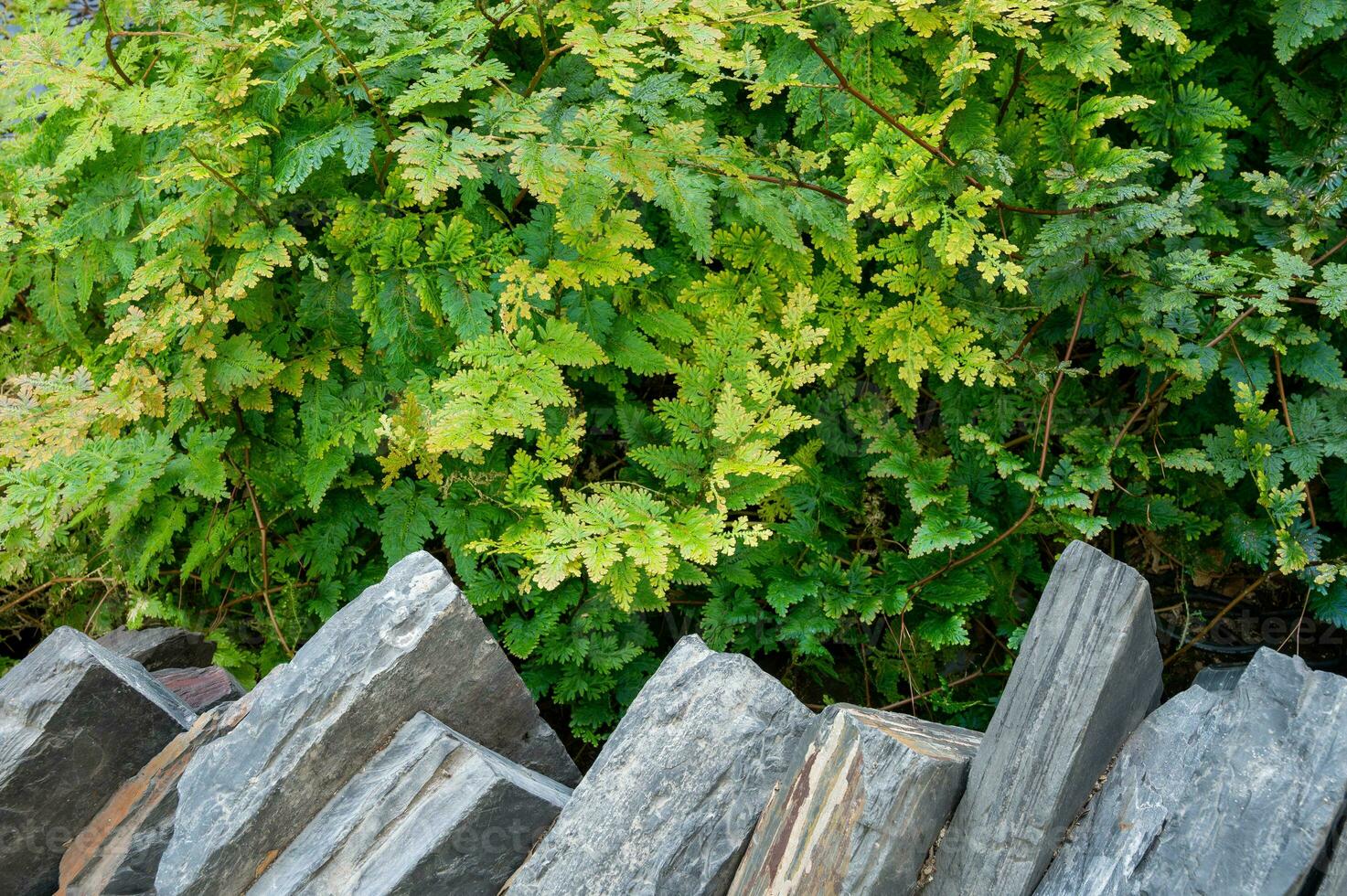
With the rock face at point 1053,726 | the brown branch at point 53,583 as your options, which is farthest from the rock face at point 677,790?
the brown branch at point 53,583

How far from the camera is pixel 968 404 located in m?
3.46

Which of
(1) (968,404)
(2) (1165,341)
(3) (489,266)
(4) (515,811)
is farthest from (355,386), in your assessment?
(2) (1165,341)

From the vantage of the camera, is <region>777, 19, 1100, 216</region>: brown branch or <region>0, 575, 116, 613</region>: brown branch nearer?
<region>777, 19, 1100, 216</region>: brown branch

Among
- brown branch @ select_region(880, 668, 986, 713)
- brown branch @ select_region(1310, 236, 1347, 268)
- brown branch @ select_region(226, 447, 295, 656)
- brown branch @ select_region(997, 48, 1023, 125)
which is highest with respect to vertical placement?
brown branch @ select_region(997, 48, 1023, 125)

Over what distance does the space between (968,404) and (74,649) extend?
271 cm

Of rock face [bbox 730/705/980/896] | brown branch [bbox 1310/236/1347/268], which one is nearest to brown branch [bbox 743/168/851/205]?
brown branch [bbox 1310/236/1347/268]

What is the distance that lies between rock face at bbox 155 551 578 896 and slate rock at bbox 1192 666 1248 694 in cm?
164

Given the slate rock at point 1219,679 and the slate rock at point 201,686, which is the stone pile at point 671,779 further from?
the slate rock at point 201,686

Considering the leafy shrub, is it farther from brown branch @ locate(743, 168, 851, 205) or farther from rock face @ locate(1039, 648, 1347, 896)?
rock face @ locate(1039, 648, 1347, 896)

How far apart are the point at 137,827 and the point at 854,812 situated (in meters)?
1.85

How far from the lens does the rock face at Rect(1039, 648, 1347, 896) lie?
1926 mm

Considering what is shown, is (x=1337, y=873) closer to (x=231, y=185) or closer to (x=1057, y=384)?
(x=1057, y=384)

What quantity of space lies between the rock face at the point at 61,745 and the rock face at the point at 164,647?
19.5 inches

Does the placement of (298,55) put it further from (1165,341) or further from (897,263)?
→ (1165,341)
